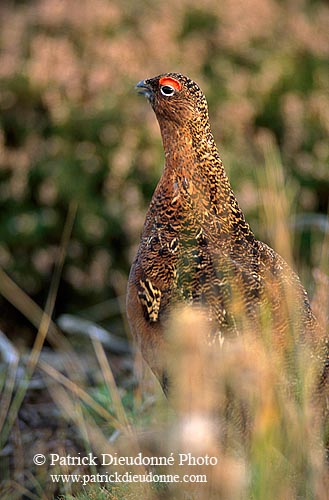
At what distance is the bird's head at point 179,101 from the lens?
122 inches

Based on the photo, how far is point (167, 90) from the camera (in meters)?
3.14

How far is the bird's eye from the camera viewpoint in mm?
3127

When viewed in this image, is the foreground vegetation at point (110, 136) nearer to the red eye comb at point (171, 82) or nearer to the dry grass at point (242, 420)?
the red eye comb at point (171, 82)

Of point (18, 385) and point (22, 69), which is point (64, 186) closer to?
point (22, 69)

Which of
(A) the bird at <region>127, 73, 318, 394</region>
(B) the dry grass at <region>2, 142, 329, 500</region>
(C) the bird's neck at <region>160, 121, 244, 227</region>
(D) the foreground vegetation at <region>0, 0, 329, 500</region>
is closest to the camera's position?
(B) the dry grass at <region>2, 142, 329, 500</region>

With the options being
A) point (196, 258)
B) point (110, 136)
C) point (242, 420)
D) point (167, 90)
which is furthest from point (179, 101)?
point (110, 136)

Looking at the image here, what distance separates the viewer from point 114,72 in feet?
22.3

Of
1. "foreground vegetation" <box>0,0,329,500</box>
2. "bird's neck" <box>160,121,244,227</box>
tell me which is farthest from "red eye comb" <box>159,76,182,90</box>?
"foreground vegetation" <box>0,0,329,500</box>

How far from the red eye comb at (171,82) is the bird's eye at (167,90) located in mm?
11

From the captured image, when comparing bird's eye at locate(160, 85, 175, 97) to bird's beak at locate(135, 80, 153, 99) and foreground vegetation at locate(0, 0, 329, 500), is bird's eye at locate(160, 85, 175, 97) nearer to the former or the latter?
bird's beak at locate(135, 80, 153, 99)

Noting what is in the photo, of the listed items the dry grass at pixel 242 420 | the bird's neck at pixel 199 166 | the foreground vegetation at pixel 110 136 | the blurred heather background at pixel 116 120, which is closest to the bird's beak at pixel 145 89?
the bird's neck at pixel 199 166

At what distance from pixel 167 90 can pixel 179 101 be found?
0.06m

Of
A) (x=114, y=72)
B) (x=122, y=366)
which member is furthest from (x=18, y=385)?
(x=114, y=72)

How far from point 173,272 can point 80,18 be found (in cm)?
468
